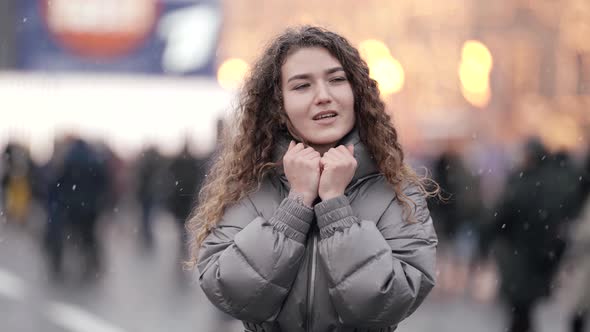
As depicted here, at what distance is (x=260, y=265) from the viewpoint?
7.82 ft

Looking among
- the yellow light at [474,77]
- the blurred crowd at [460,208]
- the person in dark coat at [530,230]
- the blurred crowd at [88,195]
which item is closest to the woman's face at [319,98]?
the blurred crowd at [460,208]

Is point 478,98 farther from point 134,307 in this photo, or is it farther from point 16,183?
point 134,307

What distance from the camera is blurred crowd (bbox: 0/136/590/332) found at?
26.1 feet

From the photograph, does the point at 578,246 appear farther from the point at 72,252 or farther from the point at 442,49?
the point at 442,49

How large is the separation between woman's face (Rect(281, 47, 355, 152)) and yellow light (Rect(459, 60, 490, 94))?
15830mm

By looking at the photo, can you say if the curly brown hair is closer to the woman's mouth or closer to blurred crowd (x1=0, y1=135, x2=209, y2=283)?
the woman's mouth

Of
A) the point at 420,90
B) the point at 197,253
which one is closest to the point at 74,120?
the point at 420,90

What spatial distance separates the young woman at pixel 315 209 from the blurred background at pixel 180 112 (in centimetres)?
820

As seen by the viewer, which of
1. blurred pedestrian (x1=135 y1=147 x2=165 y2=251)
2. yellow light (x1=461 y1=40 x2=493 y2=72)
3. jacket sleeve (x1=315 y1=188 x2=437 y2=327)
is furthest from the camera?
yellow light (x1=461 y1=40 x2=493 y2=72)

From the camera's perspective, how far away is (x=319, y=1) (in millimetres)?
17156

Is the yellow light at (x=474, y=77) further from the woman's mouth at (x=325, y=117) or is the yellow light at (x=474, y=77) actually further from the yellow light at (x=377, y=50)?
the woman's mouth at (x=325, y=117)

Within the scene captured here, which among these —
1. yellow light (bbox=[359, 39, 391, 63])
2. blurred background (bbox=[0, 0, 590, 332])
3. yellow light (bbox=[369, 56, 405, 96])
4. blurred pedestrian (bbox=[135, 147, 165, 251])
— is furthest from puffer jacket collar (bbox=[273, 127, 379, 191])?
yellow light (bbox=[369, 56, 405, 96])

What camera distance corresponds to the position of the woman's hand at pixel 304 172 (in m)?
2.47

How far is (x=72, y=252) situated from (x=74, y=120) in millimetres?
4893
